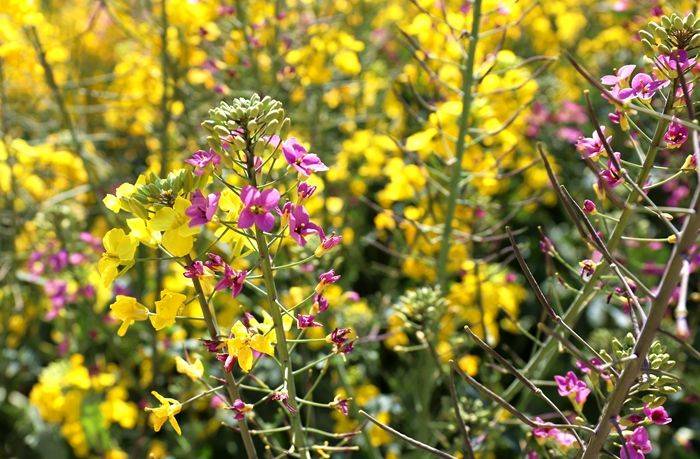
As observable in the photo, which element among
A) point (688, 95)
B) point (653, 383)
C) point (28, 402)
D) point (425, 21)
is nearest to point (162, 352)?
point (28, 402)

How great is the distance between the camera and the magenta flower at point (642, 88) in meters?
1.22

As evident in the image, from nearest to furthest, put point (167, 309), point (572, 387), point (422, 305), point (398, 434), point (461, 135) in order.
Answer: point (398, 434) < point (167, 309) < point (572, 387) < point (422, 305) < point (461, 135)

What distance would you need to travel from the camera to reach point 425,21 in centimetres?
244

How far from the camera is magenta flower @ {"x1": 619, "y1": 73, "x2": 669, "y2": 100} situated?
1.22 metres

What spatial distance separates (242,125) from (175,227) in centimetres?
20

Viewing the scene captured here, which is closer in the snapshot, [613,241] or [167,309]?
[167,309]

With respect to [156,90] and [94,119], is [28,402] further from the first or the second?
[94,119]

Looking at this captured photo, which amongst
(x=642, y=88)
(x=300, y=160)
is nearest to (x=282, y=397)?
(x=300, y=160)

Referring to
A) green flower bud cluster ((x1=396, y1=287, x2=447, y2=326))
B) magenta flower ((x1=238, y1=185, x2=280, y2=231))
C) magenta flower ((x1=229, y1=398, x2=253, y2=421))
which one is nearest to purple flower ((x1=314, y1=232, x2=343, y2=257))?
magenta flower ((x1=238, y1=185, x2=280, y2=231))

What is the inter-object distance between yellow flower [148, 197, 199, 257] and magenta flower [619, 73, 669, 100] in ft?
2.43

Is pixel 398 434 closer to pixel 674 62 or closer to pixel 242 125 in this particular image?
pixel 242 125

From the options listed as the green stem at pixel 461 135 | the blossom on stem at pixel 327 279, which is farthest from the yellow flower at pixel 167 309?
the green stem at pixel 461 135

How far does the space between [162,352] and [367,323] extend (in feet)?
2.82

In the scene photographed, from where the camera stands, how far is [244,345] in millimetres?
1212
